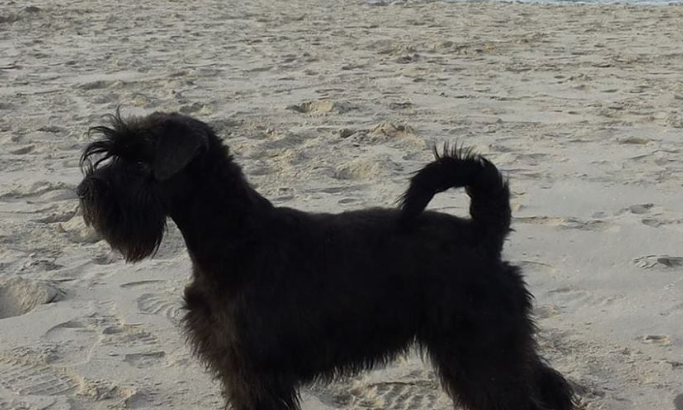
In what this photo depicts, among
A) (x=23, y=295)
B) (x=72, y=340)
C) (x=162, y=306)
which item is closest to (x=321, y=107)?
(x=162, y=306)

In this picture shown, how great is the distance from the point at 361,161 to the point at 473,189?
9.95 feet

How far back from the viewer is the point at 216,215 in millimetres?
3402

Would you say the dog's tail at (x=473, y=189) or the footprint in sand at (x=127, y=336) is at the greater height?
the dog's tail at (x=473, y=189)

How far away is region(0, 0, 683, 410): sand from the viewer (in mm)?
4051

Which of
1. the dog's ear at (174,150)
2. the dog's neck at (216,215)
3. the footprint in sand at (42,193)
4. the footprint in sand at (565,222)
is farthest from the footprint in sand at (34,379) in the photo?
the footprint in sand at (565,222)

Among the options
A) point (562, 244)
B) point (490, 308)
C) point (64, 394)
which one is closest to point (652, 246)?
point (562, 244)

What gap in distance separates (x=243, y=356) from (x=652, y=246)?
2692mm

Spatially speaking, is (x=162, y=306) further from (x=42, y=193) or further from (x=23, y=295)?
(x=42, y=193)

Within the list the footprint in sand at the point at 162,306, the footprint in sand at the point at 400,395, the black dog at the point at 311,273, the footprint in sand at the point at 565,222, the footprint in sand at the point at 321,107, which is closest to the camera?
the black dog at the point at 311,273

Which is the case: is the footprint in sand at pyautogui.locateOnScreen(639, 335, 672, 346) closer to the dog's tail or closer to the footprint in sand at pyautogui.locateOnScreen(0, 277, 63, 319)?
the dog's tail

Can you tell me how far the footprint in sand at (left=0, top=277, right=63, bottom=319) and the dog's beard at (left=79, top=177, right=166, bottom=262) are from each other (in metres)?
1.33

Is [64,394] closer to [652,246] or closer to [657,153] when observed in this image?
→ [652,246]

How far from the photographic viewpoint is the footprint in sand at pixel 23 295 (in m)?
4.60

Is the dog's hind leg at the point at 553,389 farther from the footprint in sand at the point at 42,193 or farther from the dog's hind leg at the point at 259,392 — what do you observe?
the footprint in sand at the point at 42,193
